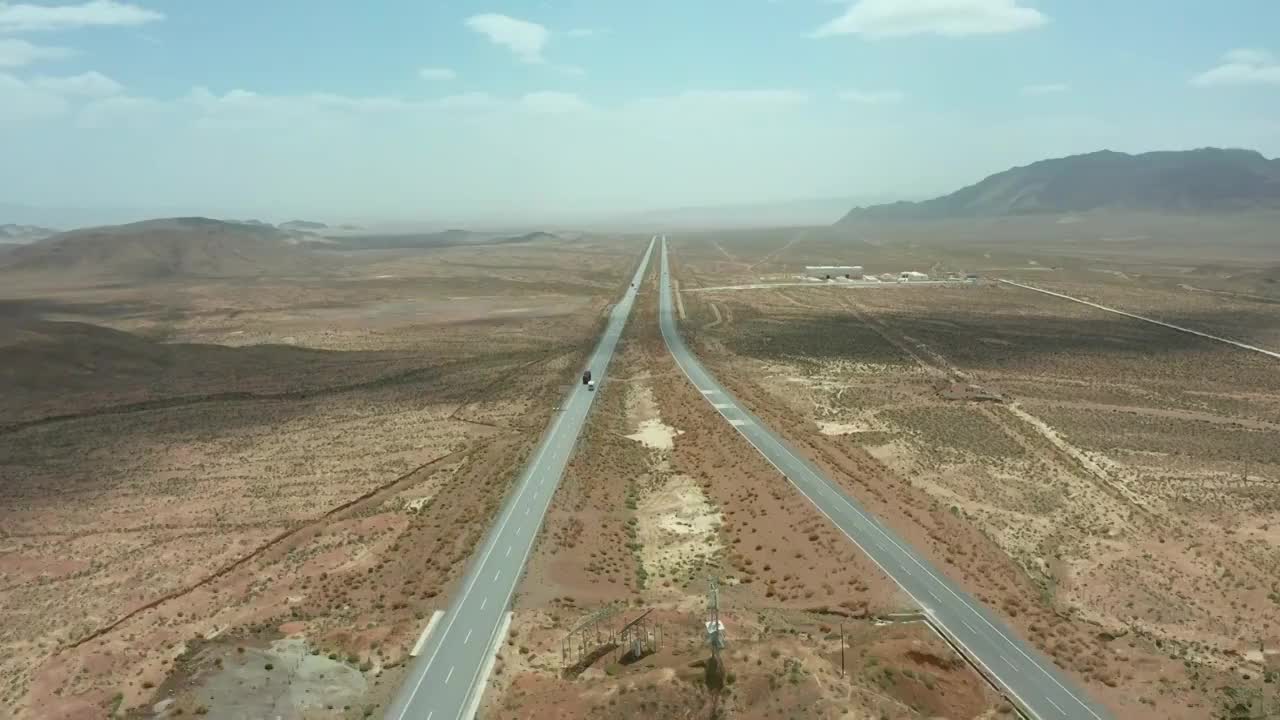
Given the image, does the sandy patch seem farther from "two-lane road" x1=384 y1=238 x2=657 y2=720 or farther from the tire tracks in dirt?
the tire tracks in dirt

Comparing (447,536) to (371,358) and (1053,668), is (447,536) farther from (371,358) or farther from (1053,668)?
(371,358)

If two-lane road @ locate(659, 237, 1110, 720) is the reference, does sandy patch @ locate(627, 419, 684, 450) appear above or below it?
above

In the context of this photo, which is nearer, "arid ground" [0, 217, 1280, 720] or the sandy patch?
"arid ground" [0, 217, 1280, 720]

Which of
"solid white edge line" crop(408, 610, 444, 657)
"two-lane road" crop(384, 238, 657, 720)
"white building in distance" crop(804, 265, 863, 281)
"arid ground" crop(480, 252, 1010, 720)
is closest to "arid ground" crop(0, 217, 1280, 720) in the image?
"arid ground" crop(480, 252, 1010, 720)

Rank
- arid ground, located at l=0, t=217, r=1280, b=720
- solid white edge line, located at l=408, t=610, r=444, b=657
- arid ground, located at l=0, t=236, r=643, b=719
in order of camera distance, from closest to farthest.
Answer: arid ground, located at l=0, t=217, r=1280, b=720, solid white edge line, located at l=408, t=610, r=444, b=657, arid ground, located at l=0, t=236, r=643, b=719

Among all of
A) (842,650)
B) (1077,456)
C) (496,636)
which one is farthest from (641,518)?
A: (1077,456)

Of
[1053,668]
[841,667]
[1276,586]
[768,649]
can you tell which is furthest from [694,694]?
[1276,586]
